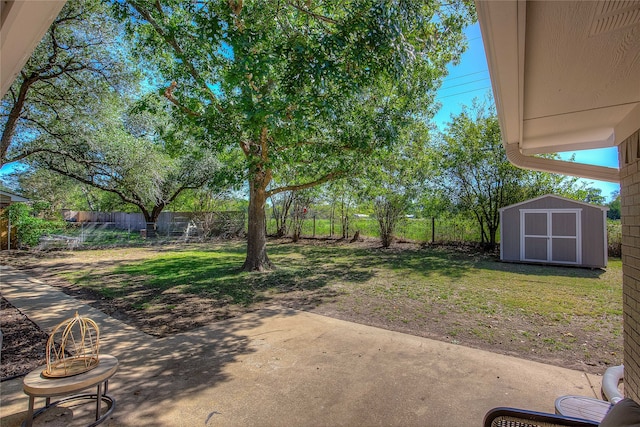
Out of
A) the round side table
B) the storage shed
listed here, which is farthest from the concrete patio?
the storage shed

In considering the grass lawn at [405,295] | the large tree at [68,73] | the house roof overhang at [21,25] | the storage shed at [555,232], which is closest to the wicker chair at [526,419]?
the grass lawn at [405,295]

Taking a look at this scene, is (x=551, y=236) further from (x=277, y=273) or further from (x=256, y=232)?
(x=256, y=232)

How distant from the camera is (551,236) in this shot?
10.3 meters

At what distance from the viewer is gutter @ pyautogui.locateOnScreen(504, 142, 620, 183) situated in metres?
2.61

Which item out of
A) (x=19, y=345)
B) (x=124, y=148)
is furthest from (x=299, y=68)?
(x=124, y=148)

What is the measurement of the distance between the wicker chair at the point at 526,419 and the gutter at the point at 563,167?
1.84 m

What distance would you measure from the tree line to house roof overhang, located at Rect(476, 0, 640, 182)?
2598 mm

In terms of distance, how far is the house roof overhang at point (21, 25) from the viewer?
0.97 m

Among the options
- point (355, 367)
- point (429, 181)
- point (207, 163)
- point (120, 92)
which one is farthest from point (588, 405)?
point (207, 163)

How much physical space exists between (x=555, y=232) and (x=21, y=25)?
1239 cm

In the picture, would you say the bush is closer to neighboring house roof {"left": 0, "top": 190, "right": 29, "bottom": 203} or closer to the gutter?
neighboring house roof {"left": 0, "top": 190, "right": 29, "bottom": 203}

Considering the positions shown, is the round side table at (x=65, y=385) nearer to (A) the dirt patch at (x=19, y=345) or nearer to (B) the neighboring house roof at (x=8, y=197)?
(A) the dirt patch at (x=19, y=345)

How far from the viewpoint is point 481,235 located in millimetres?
13453

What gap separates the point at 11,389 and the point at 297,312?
3395mm
